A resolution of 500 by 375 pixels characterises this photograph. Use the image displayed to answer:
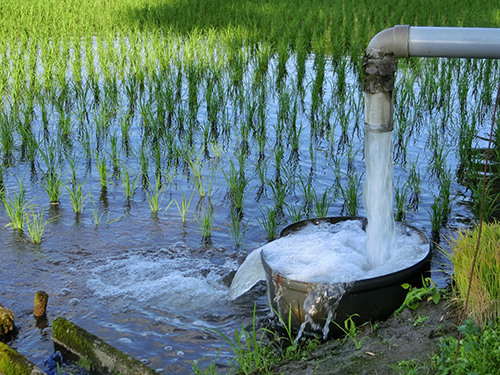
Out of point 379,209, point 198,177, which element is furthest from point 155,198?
point 379,209

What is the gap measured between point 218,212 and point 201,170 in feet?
2.07

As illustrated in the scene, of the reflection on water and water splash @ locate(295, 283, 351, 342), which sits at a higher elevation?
water splash @ locate(295, 283, 351, 342)

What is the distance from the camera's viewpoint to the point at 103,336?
3.38 meters

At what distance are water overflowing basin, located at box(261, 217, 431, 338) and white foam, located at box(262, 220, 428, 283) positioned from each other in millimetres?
77

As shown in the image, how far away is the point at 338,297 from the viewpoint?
2.98 metres

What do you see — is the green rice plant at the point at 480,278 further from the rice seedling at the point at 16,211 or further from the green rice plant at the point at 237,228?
the rice seedling at the point at 16,211

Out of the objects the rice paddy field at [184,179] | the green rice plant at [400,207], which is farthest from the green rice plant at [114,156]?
the green rice plant at [400,207]

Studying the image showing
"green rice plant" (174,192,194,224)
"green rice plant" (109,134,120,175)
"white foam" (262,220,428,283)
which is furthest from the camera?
"green rice plant" (109,134,120,175)

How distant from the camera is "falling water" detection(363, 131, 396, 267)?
11.0ft

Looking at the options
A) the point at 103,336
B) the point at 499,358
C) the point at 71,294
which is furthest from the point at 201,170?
the point at 499,358

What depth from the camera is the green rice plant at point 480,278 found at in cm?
274

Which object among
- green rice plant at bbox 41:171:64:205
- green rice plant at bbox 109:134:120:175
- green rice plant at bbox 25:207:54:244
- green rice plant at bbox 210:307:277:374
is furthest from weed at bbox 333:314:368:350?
green rice plant at bbox 109:134:120:175

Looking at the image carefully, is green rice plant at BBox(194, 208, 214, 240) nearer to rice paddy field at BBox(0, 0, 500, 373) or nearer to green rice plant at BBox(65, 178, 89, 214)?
rice paddy field at BBox(0, 0, 500, 373)

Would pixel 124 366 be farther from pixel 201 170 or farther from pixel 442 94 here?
pixel 442 94
